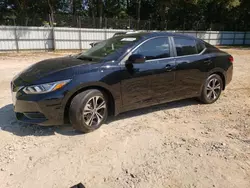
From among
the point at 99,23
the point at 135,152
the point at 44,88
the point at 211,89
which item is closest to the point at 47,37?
the point at 99,23

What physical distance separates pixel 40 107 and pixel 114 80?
1.19 metres

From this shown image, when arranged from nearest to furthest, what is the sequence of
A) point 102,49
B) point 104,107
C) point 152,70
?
point 104,107 → point 152,70 → point 102,49

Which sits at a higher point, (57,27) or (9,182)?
(57,27)

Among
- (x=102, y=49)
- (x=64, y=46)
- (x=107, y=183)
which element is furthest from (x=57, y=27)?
(x=107, y=183)

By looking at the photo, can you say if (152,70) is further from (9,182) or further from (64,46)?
(64,46)

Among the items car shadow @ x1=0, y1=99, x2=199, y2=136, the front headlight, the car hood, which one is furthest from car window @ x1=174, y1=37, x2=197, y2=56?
the front headlight

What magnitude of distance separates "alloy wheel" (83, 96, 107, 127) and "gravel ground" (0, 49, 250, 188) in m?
0.19

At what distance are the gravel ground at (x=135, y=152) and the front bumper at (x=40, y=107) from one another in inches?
11.2

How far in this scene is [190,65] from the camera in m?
4.58

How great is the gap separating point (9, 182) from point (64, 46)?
16.1 metres

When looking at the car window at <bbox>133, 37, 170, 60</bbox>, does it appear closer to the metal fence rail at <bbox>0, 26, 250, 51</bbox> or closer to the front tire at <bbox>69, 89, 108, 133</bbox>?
the front tire at <bbox>69, 89, 108, 133</bbox>

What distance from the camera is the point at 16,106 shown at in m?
3.48

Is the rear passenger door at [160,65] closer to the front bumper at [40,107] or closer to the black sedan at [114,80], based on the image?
the black sedan at [114,80]

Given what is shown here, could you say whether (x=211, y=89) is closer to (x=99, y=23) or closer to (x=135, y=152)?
(x=135, y=152)
